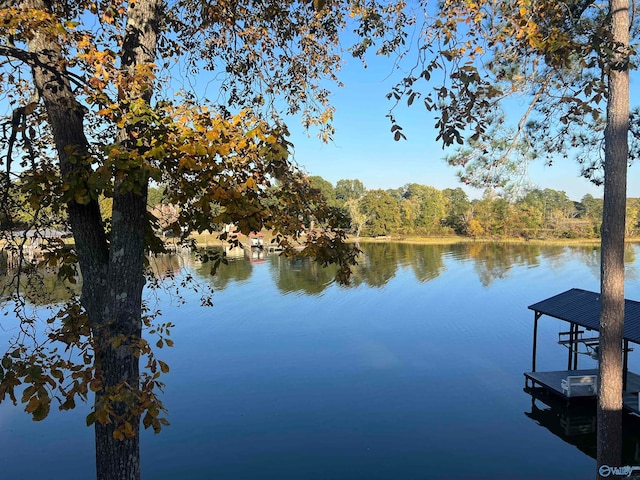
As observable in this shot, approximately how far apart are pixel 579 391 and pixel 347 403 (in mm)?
5451

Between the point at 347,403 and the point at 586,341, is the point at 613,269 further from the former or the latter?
the point at 586,341

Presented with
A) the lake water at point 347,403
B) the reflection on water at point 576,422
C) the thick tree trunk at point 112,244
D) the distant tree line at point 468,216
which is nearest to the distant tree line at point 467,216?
the distant tree line at point 468,216

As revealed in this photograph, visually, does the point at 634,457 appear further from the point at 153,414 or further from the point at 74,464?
the point at 74,464

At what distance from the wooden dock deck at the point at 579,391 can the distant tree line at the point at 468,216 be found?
131 ft

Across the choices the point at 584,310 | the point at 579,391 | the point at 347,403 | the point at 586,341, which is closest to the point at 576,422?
the point at 579,391

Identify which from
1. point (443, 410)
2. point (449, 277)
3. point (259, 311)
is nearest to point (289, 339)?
point (259, 311)

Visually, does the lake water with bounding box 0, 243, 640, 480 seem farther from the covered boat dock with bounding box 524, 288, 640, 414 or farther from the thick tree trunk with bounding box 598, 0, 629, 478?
the thick tree trunk with bounding box 598, 0, 629, 478

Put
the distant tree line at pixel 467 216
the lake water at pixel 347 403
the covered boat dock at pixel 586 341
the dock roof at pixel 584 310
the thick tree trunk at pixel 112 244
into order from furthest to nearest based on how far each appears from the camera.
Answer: the distant tree line at pixel 467 216, the covered boat dock at pixel 586 341, the dock roof at pixel 584 310, the lake water at pixel 347 403, the thick tree trunk at pixel 112 244

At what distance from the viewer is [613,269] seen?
13.7 feet

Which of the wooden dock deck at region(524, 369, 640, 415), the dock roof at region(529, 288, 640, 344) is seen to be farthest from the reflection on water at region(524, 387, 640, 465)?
the dock roof at region(529, 288, 640, 344)

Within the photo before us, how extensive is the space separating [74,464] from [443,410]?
311 inches

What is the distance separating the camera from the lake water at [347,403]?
8.62m

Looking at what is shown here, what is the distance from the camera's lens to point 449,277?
2928 cm

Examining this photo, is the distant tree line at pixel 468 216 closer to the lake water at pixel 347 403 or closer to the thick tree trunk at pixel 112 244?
the lake water at pixel 347 403
